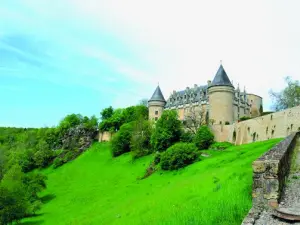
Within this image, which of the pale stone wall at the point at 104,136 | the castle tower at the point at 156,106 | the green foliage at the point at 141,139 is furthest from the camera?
the pale stone wall at the point at 104,136

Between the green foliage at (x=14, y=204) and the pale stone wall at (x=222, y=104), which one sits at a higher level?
the pale stone wall at (x=222, y=104)

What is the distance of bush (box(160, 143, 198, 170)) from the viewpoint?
48519 mm

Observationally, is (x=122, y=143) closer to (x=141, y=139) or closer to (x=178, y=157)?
(x=141, y=139)

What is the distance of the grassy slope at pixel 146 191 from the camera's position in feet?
45.7

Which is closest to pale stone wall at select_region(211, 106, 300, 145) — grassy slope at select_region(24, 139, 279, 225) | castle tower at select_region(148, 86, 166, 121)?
grassy slope at select_region(24, 139, 279, 225)

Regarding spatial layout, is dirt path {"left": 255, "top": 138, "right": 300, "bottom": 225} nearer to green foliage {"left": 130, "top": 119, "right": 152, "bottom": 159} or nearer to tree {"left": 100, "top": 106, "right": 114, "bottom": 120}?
green foliage {"left": 130, "top": 119, "right": 152, "bottom": 159}

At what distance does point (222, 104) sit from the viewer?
70.9 metres

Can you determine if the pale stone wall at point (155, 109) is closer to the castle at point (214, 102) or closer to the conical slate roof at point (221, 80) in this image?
the castle at point (214, 102)

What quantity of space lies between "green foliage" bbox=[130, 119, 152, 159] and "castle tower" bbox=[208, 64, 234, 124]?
42.5 feet

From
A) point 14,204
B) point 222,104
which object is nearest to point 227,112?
point 222,104

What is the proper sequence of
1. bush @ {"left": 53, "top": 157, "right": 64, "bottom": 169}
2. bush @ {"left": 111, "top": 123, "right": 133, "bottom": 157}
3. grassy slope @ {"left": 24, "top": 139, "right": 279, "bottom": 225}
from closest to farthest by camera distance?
grassy slope @ {"left": 24, "top": 139, "right": 279, "bottom": 225} → bush @ {"left": 111, "top": 123, "right": 133, "bottom": 157} → bush @ {"left": 53, "top": 157, "right": 64, "bottom": 169}

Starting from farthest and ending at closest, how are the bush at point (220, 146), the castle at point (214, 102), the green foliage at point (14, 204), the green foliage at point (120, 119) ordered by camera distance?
the green foliage at point (120, 119), the castle at point (214, 102), the bush at point (220, 146), the green foliage at point (14, 204)

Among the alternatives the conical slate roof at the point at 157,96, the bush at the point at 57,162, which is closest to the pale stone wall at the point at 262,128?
the conical slate roof at the point at 157,96

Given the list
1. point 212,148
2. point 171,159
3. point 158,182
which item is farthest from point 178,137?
point 158,182
